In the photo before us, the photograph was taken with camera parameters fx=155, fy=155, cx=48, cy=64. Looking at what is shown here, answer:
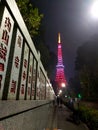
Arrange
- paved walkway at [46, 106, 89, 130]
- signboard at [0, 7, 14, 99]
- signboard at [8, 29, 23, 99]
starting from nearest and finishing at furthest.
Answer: signboard at [0, 7, 14, 99]
signboard at [8, 29, 23, 99]
paved walkway at [46, 106, 89, 130]

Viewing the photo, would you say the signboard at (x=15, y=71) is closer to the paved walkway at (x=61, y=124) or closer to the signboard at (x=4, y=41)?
the signboard at (x=4, y=41)

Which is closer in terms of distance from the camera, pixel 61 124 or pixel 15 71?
pixel 15 71

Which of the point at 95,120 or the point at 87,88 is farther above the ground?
the point at 87,88

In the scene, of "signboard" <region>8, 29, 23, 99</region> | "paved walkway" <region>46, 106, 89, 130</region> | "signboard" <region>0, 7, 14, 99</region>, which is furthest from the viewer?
"paved walkway" <region>46, 106, 89, 130</region>

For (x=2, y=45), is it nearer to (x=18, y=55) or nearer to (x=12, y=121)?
(x=18, y=55)

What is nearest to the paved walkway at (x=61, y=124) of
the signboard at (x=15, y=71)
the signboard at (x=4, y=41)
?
→ the signboard at (x=15, y=71)

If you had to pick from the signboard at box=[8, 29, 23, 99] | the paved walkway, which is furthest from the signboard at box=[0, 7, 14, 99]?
the paved walkway

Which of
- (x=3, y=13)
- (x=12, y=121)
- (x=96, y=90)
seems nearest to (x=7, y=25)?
(x=3, y=13)

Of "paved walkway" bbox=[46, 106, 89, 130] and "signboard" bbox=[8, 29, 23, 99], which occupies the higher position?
"signboard" bbox=[8, 29, 23, 99]

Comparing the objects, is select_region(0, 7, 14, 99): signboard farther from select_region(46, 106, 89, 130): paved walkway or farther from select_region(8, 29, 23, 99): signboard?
select_region(46, 106, 89, 130): paved walkway

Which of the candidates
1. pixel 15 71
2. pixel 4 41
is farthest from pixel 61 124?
pixel 4 41

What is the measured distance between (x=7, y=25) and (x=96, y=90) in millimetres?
31389

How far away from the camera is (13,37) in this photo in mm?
2469

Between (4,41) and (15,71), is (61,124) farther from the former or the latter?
(4,41)
